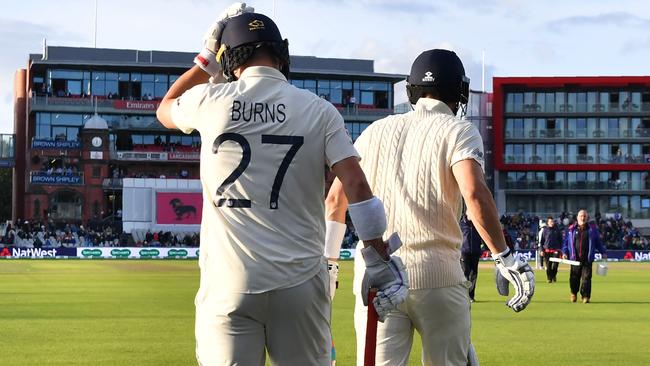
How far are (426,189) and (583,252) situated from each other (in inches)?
675

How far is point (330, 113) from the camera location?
188 inches

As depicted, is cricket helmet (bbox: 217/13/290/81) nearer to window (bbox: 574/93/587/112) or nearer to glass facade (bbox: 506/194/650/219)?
glass facade (bbox: 506/194/650/219)

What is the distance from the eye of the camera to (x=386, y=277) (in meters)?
4.84

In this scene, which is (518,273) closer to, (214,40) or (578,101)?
(214,40)

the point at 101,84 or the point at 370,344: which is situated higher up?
the point at 101,84

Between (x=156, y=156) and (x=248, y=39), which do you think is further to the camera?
(x=156, y=156)

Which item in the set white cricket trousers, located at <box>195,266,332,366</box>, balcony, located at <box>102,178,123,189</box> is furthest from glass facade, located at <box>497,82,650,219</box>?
white cricket trousers, located at <box>195,266,332,366</box>

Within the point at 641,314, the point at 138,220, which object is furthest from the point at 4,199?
the point at 641,314

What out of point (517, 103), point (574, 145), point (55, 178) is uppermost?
point (517, 103)

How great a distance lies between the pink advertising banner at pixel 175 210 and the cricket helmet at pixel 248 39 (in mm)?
62116

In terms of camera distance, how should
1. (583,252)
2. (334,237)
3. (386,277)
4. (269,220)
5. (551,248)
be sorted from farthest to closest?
(551,248) < (583,252) < (334,237) < (386,277) < (269,220)

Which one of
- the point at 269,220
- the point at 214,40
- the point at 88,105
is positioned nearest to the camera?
the point at 269,220

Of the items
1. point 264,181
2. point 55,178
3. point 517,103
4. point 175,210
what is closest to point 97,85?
point 55,178

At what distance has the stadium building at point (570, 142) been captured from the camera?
10181 cm
